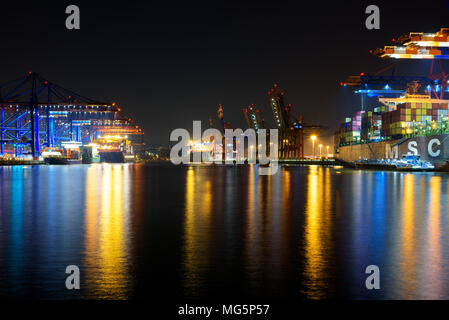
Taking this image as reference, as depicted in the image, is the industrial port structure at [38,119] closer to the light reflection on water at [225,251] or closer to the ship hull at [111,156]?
the ship hull at [111,156]

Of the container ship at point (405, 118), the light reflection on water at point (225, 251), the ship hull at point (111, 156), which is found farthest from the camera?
the ship hull at point (111, 156)

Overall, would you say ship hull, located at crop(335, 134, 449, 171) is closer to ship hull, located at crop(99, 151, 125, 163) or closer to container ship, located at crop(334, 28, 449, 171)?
container ship, located at crop(334, 28, 449, 171)

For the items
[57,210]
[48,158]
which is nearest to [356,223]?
[57,210]

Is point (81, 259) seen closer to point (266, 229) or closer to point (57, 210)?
point (266, 229)

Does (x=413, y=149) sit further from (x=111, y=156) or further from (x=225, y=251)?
(x=111, y=156)

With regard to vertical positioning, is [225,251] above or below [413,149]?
below

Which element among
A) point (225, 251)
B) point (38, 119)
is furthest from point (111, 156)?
point (225, 251)

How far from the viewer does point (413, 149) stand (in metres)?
86.1

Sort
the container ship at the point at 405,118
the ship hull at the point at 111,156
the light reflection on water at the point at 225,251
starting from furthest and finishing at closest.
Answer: the ship hull at the point at 111,156
the container ship at the point at 405,118
the light reflection on water at the point at 225,251

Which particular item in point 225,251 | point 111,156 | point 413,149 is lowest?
point 225,251

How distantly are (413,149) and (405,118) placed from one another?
10.9m

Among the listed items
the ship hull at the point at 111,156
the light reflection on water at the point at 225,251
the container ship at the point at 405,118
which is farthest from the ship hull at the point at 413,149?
the ship hull at the point at 111,156

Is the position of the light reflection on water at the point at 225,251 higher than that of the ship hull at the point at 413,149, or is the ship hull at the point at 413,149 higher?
the ship hull at the point at 413,149

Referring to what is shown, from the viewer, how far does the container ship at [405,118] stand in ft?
229
